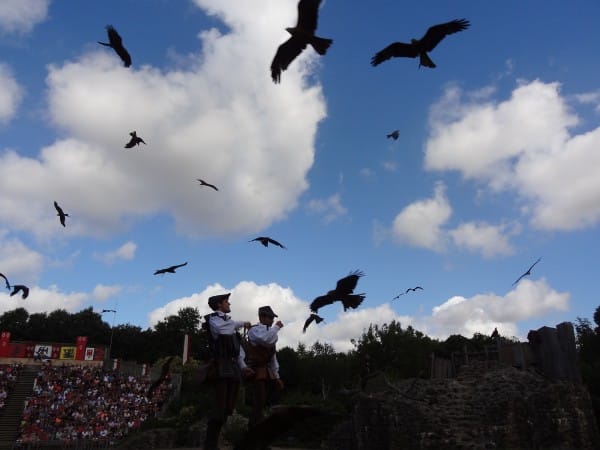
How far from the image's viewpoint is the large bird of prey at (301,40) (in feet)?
Answer: 22.7

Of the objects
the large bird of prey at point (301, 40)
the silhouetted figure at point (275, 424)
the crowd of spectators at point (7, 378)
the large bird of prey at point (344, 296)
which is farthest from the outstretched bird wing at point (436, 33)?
the crowd of spectators at point (7, 378)

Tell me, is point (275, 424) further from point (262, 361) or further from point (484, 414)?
point (484, 414)

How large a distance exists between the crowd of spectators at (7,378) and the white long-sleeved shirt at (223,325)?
29632mm

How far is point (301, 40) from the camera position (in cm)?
709

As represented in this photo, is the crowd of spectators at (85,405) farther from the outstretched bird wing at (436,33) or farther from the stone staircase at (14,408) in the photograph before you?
the outstretched bird wing at (436,33)

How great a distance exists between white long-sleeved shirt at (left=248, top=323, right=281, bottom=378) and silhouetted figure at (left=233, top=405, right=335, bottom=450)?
14.7 ft

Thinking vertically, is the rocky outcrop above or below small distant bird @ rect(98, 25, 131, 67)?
below

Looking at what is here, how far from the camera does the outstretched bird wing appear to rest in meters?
7.91

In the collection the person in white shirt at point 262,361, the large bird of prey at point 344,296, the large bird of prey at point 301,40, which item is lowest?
the person in white shirt at point 262,361

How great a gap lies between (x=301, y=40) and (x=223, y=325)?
427 centimetres

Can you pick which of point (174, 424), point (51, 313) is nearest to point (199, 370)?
point (174, 424)

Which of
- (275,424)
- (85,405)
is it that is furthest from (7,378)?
(275,424)

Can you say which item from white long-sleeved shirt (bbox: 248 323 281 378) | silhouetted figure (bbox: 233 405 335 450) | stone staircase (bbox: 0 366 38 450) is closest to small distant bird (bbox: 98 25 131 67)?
white long-sleeved shirt (bbox: 248 323 281 378)

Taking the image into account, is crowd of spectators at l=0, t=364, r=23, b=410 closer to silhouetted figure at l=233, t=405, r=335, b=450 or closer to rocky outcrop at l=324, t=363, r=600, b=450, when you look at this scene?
rocky outcrop at l=324, t=363, r=600, b=450
